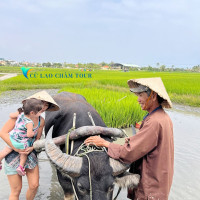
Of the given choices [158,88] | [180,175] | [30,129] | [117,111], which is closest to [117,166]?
[158,88]

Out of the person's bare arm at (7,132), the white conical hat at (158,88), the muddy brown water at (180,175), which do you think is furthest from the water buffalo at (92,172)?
the muddy brown water at (180,175)

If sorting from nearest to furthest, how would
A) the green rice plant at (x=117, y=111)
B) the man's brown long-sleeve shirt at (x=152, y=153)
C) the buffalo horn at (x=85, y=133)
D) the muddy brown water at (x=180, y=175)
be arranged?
the man's brown long-sleeve shirt at (x=152, y=153)
the buffalo horn at (x=85, y=133)
the muddy brown water at (x=180, y=175)
the green rice plant at (x=117, y=111)

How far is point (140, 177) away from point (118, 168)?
200 millimetres

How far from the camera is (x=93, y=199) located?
1721mm

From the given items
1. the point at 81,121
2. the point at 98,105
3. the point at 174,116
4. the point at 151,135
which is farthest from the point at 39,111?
the point at 174,116

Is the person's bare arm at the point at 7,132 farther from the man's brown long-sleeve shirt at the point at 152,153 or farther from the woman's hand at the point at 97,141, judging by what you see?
the man's brown long-sleeve shirt at the point at 152,153

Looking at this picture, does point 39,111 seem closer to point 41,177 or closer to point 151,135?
point 151,135

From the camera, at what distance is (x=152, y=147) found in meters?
1.67

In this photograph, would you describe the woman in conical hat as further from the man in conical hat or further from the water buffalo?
the man in conical hat

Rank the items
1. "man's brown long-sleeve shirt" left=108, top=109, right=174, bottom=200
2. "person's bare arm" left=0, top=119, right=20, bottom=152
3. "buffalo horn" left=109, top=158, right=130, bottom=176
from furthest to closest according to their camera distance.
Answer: "person's bare arm" left=0, top=119, right=20, bottom=152 < "buffalo horn" left=109, top=158, right=130, bottom=176 < "man's brown long-sleeve shirt" left=108, top=109, right=174, bottom=200

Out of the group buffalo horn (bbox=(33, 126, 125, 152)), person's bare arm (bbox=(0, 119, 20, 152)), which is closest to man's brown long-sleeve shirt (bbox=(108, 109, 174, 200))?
buffalo horn (bbox=(33, 126, 125, 152))

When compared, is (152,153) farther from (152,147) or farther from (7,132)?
(7,132)

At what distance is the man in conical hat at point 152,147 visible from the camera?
1649 mm

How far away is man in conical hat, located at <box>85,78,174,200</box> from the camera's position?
1649mm
